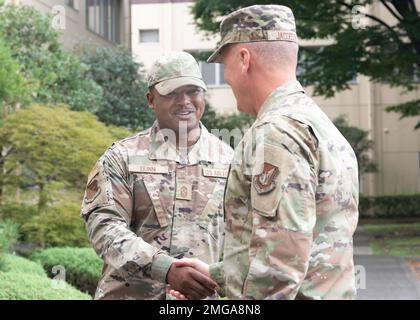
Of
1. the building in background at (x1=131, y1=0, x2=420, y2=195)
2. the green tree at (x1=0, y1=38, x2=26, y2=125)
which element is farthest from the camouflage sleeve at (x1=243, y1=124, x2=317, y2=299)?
the building in background at (x1=131, y1=0, x2=420, y2=195)

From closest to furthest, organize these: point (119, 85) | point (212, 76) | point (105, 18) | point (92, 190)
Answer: point (92, 190), point (119, 85), point (105, 18), point (212, 76)

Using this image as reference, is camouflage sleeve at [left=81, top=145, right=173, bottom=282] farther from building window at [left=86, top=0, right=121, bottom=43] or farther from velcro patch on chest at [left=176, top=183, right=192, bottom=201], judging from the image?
building window at [left=86, top=0, right=121, bottom=43]

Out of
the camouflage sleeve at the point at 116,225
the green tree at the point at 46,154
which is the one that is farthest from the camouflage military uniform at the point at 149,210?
the green tree at the point at 46,154

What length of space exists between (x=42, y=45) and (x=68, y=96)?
1.26 metres

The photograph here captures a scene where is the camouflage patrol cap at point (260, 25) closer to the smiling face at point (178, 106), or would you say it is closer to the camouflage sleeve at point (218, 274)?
the camouflage sleeve at point (218, 274)

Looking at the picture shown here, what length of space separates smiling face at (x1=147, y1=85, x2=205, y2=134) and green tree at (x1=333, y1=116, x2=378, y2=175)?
21.6 m

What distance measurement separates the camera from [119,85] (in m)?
18.0

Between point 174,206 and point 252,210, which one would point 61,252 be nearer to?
point 174,206

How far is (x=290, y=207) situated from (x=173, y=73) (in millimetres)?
1502

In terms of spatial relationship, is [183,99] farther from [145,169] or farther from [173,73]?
[145,169]

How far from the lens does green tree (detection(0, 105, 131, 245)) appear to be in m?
9.91

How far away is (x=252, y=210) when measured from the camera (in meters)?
2.12

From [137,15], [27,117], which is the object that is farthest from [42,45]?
[137,15]

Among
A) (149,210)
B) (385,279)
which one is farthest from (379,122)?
(149,210)
